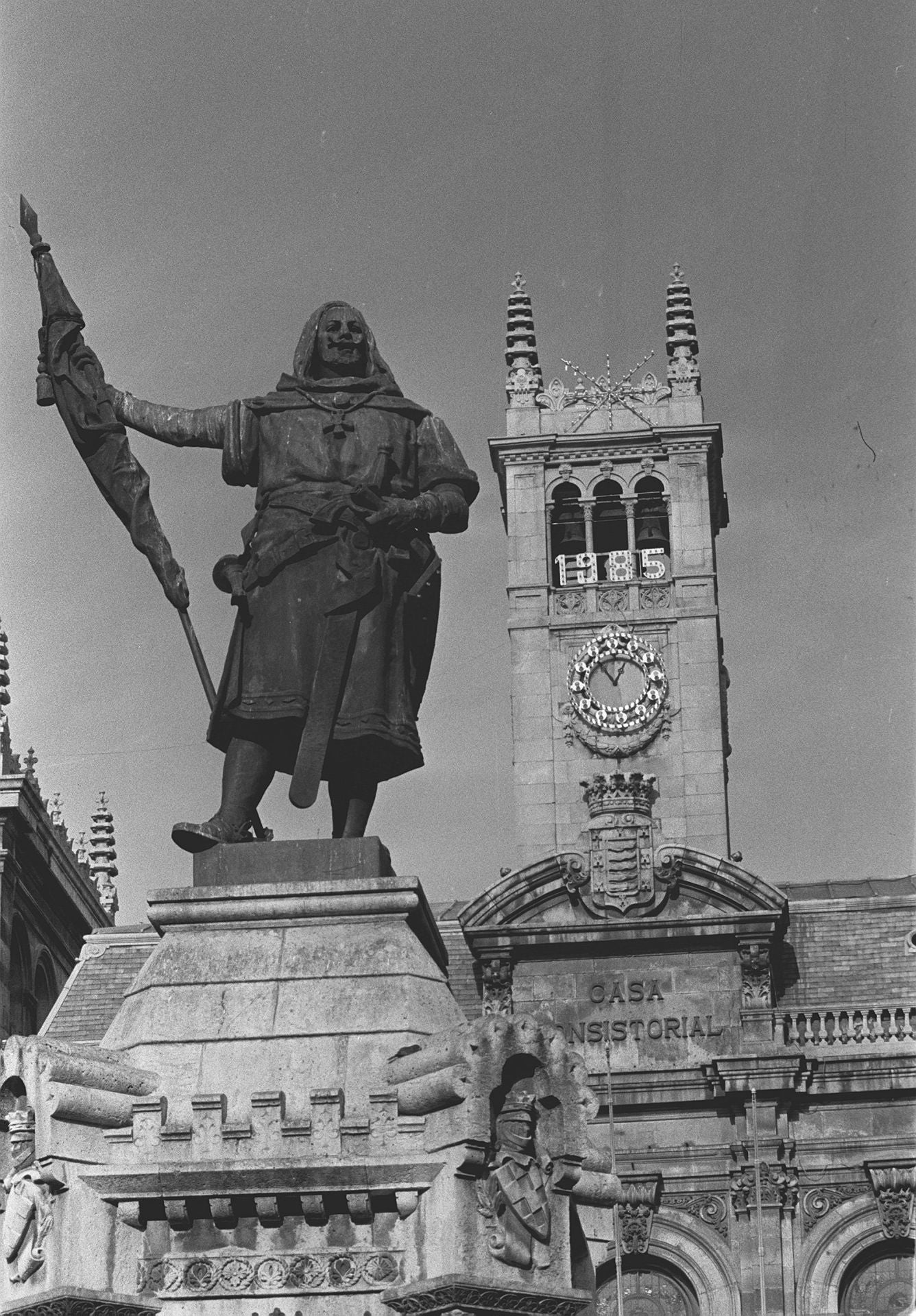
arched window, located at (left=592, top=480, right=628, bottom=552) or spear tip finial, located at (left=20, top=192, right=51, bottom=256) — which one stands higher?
arched window, located at (left=592, top=480, right=628, bottom=552)

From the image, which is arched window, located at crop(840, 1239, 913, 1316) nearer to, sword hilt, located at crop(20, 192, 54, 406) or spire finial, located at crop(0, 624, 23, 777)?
spire finial, located at crop(0, 624, 23, 777)

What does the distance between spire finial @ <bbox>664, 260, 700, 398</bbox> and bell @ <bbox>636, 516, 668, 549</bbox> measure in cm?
447

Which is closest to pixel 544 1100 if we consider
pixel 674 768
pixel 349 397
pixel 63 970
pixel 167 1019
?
pixel 167 1019

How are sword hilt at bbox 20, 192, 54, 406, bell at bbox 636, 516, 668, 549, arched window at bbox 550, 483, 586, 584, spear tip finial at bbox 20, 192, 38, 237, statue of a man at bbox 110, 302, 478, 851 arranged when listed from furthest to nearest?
bell at bbox 636, 516, 668, 549
arched window at bbox 550, 483, 586, 584
spear tip finial at bbox 20, 192, 38, 237
sword hilt at bbox 20, 192, 54, 406
statue of a man at bbox 110, 302, 478, 851

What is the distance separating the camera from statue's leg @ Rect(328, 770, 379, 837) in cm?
1359

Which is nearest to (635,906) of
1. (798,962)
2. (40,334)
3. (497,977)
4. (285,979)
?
(497,977)

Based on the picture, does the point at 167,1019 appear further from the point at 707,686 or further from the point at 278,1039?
the point at 707,686

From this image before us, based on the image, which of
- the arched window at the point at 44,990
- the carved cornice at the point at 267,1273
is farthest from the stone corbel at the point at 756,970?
the carved cornice at the point at 267,1273

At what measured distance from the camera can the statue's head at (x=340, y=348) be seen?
1439 cm

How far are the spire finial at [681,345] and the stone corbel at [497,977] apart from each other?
134 ft

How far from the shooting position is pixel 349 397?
46.4ft

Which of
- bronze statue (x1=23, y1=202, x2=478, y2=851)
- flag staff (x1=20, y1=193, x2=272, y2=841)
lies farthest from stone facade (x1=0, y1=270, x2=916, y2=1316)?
flag staff (x1=20, y1=193, x2=272, y2=841)

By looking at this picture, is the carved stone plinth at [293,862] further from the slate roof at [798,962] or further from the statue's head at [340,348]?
the slate roof at [798,962]

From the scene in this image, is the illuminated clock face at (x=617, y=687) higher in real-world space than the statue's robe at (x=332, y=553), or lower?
higher
